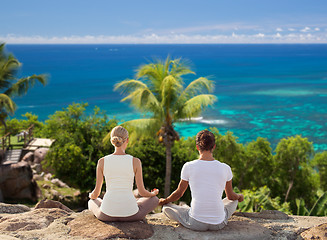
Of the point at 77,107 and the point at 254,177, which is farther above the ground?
the point at 77,107

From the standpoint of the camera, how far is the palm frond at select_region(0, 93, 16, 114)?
19.3 metres

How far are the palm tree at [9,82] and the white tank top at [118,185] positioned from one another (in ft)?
53.4

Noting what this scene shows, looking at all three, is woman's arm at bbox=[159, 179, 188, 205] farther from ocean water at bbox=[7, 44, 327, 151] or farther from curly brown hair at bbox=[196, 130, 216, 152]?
ocean water at bbox=[7, 44, 327, 151]

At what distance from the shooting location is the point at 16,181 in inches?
630

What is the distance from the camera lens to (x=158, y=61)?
1786 centimetres

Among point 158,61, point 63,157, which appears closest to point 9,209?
point 158,61

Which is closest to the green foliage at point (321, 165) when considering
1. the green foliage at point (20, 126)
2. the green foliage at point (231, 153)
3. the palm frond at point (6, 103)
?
the green foliage at point (231, 153)

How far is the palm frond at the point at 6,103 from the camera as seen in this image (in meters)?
19.3

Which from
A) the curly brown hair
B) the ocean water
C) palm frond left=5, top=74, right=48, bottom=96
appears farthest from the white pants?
the ocean water

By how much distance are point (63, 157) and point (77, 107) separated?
5292mm

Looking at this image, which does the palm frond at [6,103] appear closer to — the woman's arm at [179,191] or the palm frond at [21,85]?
the palm frond at [21,85]

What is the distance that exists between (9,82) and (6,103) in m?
1.97

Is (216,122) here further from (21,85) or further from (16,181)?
(16,181)

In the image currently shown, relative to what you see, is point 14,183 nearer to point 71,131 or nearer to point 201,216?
point 71,131
